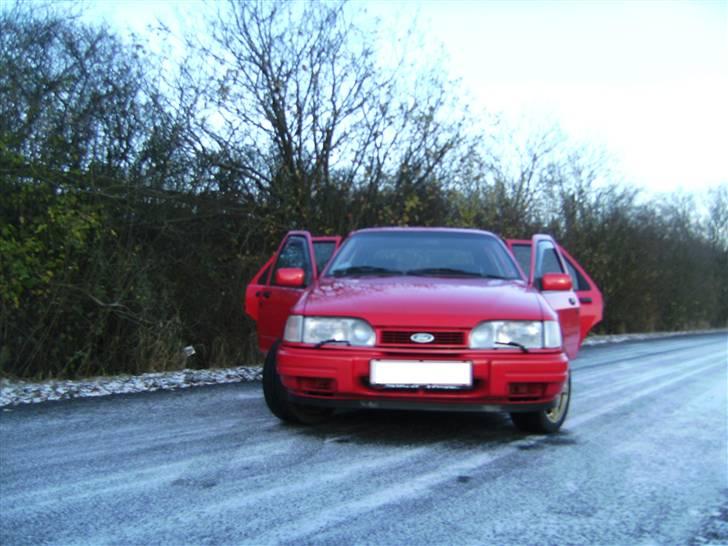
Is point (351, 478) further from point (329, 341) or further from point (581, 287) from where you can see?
point (581, 287)

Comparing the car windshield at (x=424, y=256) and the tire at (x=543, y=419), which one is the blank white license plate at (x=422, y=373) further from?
the car windshield at (x=424, y=256)

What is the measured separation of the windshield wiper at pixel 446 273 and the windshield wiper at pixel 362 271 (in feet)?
0.49

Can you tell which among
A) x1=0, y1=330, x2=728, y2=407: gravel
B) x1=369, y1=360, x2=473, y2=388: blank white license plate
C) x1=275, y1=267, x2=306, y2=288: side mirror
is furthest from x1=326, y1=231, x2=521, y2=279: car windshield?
x1=0, y1=330, x2=728, y2=407: gravel

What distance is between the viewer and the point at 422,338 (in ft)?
15.5

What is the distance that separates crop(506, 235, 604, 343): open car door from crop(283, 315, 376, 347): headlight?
2.49 m

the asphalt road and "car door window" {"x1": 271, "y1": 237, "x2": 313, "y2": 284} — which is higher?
"car door window" {"x1": 271, "y1": 237, "x2": 313, "y2": 284}

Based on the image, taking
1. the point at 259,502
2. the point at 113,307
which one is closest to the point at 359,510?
the point at 259,502

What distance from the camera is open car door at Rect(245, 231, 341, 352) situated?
20.4ft

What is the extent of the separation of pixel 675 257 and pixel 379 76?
99.5 ft

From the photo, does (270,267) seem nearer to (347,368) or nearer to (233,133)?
(347,368)

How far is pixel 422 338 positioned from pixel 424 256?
1.35 metres

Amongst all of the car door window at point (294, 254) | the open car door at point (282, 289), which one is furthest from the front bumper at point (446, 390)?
the car door window at point (294, 254)

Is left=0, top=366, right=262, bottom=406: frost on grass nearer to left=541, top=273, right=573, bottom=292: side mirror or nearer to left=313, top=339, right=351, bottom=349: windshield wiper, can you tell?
left=313, top=339, right=351, bottom=349: windshield wiper

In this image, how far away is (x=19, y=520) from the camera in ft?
10.7
